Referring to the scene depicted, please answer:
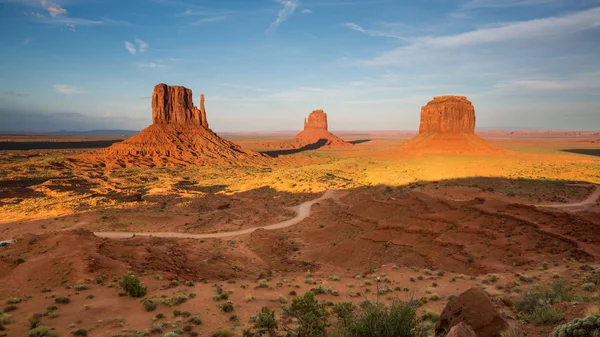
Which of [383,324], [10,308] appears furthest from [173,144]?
[383,324]

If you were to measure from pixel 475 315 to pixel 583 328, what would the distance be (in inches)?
119

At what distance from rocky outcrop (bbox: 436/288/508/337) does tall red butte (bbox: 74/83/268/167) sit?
90.0m

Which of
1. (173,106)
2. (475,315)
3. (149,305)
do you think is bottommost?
(149,305)

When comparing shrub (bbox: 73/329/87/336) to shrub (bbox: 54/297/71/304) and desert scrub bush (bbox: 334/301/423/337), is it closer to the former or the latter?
shrub (bbox: 54/297/71/304)

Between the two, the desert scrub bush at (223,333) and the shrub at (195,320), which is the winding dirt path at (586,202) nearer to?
the desert scrub bush at (223,333)

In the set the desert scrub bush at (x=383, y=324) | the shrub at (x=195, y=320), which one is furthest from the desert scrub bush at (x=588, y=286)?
the shrub at (x=195, y=320)

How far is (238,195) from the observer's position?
54344mm

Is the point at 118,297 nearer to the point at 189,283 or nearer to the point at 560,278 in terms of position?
the point at 189,283

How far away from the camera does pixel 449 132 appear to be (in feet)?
340

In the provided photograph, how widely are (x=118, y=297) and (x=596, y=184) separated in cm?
6214

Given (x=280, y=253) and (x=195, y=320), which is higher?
(x=195, y=320)

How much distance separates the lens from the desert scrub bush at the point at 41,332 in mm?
10973

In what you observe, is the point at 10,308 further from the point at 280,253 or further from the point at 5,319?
the point at 280,253

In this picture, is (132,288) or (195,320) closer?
(195,320)
